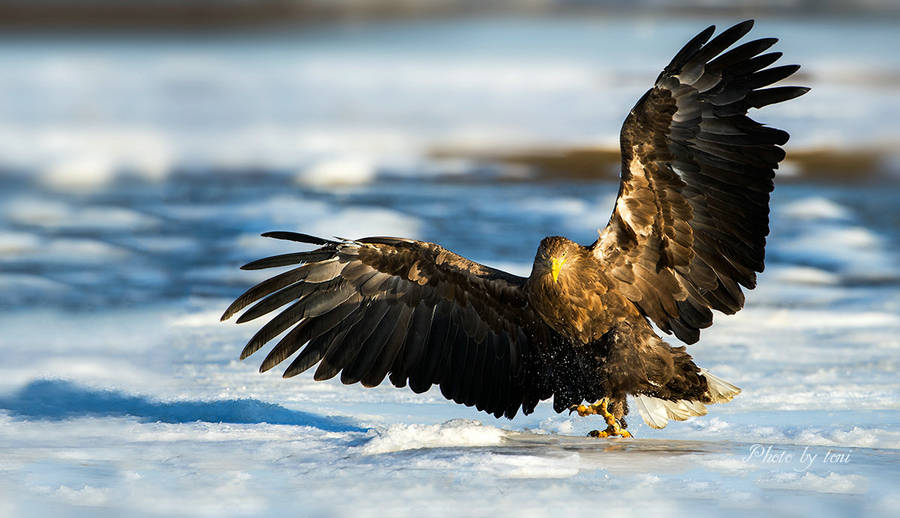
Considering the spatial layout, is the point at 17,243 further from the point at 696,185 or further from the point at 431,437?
the point at 696,185

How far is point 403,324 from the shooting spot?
5.60 m

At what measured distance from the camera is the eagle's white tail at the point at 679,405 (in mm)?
5117

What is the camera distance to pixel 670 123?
4.92m

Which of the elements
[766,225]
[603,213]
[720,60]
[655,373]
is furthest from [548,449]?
[603,213]

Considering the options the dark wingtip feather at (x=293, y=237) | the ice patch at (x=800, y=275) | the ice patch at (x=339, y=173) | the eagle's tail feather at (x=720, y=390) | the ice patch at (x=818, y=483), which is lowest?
the ice patch at (x=818, y=483)

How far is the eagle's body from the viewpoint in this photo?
16.4ft

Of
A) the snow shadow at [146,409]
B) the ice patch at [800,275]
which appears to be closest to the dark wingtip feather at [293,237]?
the snow shadow at [146,409]

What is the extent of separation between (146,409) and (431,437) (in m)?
1.34

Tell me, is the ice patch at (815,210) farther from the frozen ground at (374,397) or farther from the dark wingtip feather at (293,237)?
the dark wingtip feather at (293,237)

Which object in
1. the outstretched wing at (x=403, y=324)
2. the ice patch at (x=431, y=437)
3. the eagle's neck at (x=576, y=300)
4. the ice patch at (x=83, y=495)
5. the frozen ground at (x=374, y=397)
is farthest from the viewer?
the outstretched wing at (x=403, y=324)

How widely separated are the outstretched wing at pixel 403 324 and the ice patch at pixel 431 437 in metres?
0.58

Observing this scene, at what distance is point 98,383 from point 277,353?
914mm

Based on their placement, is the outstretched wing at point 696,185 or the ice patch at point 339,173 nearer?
the outstretched wing at point 696,185

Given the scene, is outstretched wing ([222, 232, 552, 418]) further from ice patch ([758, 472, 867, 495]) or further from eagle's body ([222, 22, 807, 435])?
ice patch ([758, 472, 867, 495])
